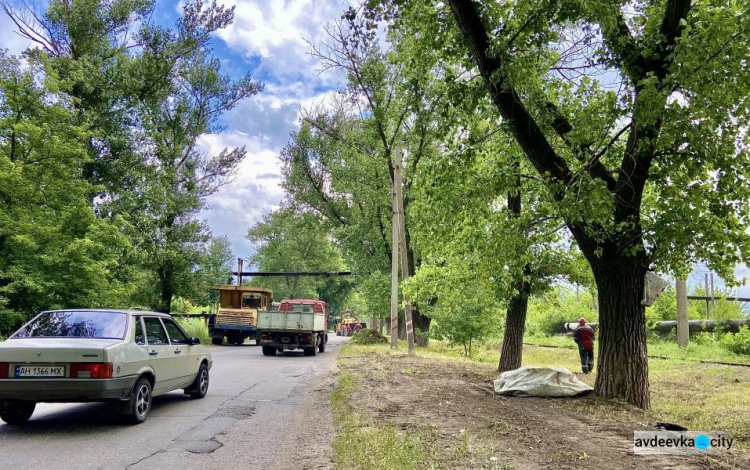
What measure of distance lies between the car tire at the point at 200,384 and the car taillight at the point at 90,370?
309cm

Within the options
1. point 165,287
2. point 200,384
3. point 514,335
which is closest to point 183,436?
point 200,384

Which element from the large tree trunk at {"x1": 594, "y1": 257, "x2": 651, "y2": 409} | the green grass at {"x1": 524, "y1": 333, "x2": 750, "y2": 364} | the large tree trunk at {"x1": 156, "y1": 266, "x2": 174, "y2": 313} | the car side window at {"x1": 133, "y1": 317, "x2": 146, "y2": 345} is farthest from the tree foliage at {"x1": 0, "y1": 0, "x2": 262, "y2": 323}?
the green grass at {"x1": 524, "y1": 333, "x2": 750, "y2": 364}

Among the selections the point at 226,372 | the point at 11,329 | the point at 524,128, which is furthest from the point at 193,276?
the point at 524,128

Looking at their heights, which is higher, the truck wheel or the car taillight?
the car taillight

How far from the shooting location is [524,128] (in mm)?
8695

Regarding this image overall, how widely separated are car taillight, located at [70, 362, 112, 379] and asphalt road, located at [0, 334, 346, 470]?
75 cm

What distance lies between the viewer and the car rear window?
23.3 feet

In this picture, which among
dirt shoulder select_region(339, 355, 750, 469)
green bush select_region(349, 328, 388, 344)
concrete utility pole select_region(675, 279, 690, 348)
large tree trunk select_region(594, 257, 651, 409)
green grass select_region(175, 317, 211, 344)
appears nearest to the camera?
dirt shoulder select_region(339, 355, 750, 469)

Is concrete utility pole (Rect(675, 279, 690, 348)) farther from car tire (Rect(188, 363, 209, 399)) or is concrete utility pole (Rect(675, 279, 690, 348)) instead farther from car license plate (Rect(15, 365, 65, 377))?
car license plate (Rect(15, 365, 65, 377))

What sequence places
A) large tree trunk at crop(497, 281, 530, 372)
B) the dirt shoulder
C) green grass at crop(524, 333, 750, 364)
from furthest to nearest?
green grass at crop(524, 333, 750, 364)
large tree trunk at crop(497, 281, 530, 372)
the dirt shoulder

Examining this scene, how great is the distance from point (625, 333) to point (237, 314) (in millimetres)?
24216

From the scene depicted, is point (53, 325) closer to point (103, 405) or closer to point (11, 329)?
point (103, 405)

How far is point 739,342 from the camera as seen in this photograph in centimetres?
2188

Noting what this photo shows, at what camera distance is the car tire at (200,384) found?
30.8 feet
